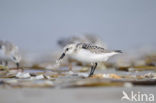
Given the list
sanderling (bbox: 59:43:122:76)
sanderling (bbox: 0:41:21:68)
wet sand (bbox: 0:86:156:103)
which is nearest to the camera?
wet sand (bbox: 0:86:156:103)

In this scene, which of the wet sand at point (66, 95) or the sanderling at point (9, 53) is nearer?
the wet sand at point (66, 95)

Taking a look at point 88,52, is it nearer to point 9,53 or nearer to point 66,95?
point 66,95

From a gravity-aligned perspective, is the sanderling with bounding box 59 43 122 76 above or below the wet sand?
above

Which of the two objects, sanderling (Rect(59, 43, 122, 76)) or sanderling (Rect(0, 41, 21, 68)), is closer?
sanderling (Rect(59, 43, 122, 76))

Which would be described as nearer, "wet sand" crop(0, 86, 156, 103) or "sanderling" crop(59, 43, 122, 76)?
"wet sand" crop(0, 86, 156, 103)

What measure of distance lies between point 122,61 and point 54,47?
1.42m

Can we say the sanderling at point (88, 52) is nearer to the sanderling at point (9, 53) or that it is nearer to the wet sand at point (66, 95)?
the wet sand at point (66, 95)

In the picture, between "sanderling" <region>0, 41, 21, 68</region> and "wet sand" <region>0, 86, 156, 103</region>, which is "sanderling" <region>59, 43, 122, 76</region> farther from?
"sanderling" <region>0, 41, 21, 68</region>

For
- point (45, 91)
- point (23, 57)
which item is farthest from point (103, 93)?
point (23, 57)

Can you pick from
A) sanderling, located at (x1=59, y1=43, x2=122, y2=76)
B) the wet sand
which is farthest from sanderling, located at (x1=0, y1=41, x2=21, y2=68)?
the wet sand

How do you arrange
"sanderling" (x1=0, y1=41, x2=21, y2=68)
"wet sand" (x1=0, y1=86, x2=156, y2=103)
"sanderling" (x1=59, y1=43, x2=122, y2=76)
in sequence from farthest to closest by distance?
"sanderling" (x1=0, y1=41, x2=21, y2=68), "sanderling" (x1=59, y1=43, x2=122, y2=76), "wet sand" (x1=0, y1=86, x2=156, y2=103)

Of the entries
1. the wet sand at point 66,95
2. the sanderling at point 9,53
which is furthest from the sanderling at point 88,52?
the sanderling at point 9,53

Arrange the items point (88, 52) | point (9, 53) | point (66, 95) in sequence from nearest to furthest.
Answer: point (66, 95) → point (88, 52) → point (9, 53)

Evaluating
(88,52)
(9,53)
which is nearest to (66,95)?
(88,52)
